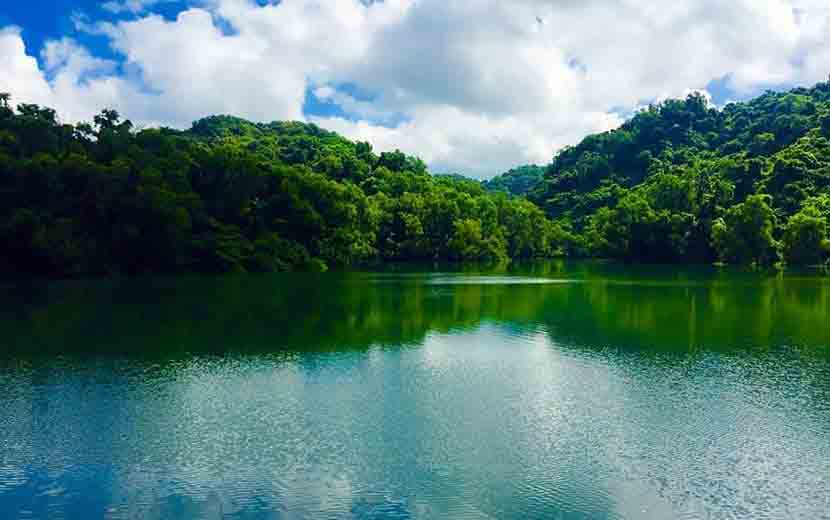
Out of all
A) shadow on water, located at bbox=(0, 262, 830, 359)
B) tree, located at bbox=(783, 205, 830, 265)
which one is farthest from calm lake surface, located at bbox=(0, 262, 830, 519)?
tree, located at bbox=(783, 205, 830, 265)

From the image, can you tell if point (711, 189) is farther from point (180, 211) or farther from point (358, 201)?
point (180, 211)

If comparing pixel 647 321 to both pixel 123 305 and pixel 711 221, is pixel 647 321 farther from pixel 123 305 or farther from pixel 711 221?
pixel 711 221

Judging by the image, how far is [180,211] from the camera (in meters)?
73.1

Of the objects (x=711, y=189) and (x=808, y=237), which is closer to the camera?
(x=808, y=237)

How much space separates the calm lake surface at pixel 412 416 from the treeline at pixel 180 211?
3170 cm

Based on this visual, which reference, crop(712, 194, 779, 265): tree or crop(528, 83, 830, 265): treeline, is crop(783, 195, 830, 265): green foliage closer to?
→ crop(528, 83, 830, 265): treeline

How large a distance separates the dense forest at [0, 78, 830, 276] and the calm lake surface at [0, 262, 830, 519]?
34.1 m

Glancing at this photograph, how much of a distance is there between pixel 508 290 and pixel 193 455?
1706 inches

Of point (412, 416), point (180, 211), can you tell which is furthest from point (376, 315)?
point (180, 211)

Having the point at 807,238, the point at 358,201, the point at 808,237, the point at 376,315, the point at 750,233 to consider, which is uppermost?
the point at 358,201

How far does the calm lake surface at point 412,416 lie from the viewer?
1279cm

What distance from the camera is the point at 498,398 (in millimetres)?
20172

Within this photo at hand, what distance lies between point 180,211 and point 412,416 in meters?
60.8

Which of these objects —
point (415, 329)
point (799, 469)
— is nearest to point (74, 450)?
point (799, 469)
